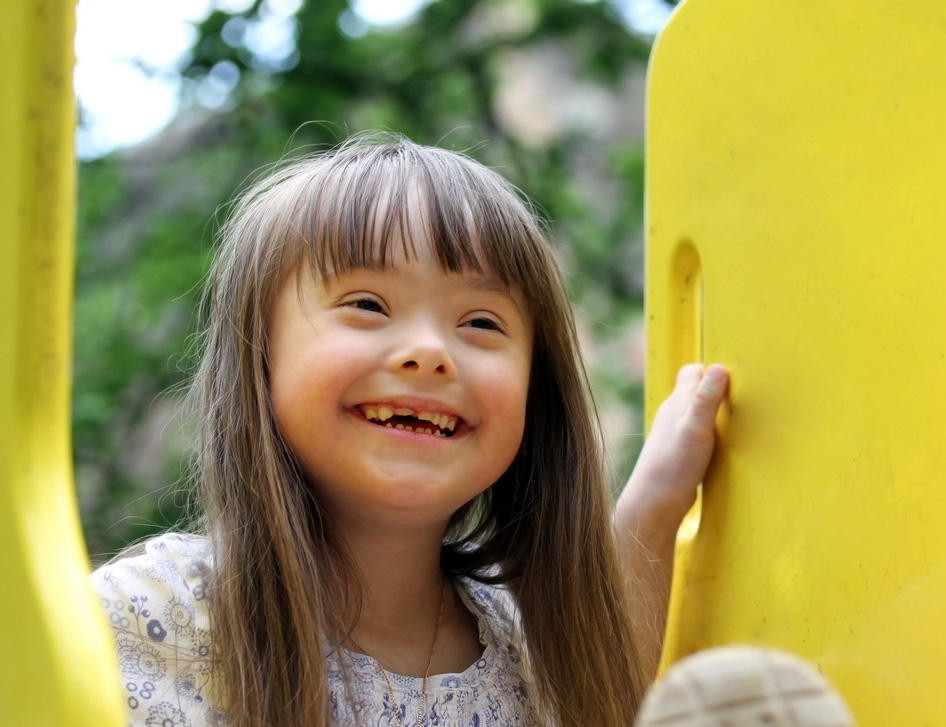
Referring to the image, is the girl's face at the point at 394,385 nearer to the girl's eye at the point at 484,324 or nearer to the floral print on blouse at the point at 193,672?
the girl's eye at the point at 484,324

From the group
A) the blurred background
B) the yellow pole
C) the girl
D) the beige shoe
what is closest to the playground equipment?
the yellow pole

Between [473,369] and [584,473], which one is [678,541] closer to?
[584,473]

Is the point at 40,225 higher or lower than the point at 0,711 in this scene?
higher

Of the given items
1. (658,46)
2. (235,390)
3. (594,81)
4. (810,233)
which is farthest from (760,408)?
(594,81)

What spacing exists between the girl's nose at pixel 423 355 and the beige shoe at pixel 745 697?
687mm

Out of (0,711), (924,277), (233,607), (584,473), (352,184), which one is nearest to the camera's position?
(0,711)

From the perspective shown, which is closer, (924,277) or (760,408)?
(924,277)

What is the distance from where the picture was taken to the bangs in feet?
3.89

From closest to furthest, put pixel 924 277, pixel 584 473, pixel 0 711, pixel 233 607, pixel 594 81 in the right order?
pixel 0 711 < pixel 924 277 < pixel 233 607 < pixel 584 473 < pixel 594 81

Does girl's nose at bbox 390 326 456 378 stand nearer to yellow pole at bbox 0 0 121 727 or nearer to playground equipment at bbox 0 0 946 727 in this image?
playground equipment at bbox 0 0 946 727

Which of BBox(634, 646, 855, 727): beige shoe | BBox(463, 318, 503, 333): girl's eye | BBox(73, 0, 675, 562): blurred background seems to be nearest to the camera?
BBox(634, 646, 855, 727): beige shoe

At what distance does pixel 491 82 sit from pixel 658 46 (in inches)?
122

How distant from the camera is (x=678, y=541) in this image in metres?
1.40

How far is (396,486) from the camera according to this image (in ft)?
3.81
